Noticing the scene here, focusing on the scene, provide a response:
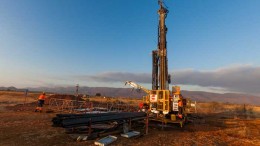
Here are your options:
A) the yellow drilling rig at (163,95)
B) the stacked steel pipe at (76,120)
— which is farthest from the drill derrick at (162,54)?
the stacked steel pipe at (76,120)

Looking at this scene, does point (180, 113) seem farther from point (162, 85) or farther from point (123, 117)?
point (123, 117)

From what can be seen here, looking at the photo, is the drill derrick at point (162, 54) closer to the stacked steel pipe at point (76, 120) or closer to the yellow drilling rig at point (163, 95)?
the yellow drilling rig at point (163, 95)

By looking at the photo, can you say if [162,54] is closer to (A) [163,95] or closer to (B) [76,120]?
(A) [163,95]

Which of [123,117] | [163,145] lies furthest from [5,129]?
[163,145]

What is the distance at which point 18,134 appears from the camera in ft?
32.5

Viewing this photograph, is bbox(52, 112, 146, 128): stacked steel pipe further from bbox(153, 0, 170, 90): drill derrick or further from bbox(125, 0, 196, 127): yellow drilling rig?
bbox(153, 0, 170, 90): drill derrick

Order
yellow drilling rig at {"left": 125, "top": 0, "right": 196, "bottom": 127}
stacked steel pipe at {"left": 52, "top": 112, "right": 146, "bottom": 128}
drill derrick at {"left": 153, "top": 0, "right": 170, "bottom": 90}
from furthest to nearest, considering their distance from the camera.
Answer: drill derrick at {"left": 153, "top": 0, "right": 170, "bottom": 90}, yellow drilling rig at {"left": 125, "top": 0, "right": 196, "bottom": 127}, stacked steel pipe at {"left": 52, "top": 112, "right": 146, "bottom": 128}

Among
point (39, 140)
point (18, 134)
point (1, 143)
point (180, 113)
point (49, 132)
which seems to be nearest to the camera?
point (1, 143)

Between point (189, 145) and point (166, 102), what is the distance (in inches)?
226

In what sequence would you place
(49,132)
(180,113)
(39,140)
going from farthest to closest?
(180,113), (49,132), (39,140)

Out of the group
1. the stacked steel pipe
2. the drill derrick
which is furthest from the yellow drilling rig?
the stacked steel pipe

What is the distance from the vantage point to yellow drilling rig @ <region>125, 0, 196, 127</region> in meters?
14.6

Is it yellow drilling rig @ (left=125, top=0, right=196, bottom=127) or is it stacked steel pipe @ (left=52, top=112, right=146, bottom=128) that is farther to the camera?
yellow drilling rig @ (left=125, top=0, right=196, bottom=127)

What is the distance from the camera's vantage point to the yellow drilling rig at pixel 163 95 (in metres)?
14.6
